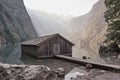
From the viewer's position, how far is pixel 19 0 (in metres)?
114

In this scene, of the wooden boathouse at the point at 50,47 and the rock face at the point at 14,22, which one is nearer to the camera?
the wooden boathouse at the point at 50,47

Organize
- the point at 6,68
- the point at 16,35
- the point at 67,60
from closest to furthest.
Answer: the point at 6,68 → the point at 67,60 → the point at 16,35

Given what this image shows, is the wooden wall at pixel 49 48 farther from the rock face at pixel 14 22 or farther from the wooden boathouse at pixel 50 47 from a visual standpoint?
the rock face at pixel 14 22

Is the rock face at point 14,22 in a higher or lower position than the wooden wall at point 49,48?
higher

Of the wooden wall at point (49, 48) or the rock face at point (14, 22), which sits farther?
the rock face at point (14, 22)

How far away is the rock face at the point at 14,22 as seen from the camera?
86694 mm

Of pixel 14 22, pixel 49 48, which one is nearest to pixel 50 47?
pixel 49 48

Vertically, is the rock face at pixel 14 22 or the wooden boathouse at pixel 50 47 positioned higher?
the rock face at pixel 14 22

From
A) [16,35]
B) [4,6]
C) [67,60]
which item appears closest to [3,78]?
[67,60]

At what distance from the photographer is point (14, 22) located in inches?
3910

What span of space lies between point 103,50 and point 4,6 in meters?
78.8

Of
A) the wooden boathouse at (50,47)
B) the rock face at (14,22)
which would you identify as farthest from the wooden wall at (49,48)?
the rock face at (14,22)

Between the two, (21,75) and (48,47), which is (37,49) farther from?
(21,75)

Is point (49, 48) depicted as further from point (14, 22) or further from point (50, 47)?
point (14, 22)
